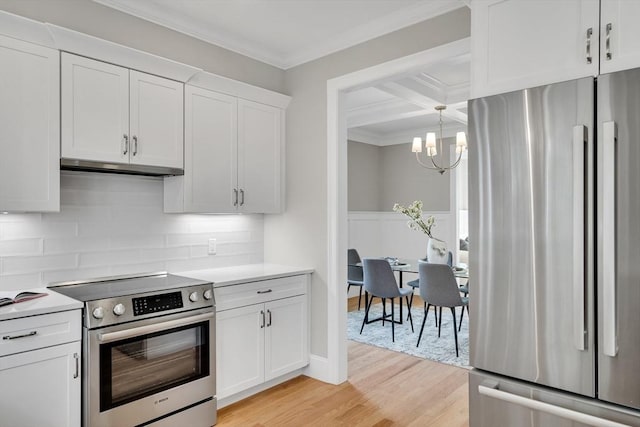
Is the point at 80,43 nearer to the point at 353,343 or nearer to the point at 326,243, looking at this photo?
the point at 326,243

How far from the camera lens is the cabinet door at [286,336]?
3197mm

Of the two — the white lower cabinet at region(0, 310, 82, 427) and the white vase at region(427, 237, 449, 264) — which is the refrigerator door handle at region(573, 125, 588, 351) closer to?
the white lower cabinet at region(0, 310, 82, 427)

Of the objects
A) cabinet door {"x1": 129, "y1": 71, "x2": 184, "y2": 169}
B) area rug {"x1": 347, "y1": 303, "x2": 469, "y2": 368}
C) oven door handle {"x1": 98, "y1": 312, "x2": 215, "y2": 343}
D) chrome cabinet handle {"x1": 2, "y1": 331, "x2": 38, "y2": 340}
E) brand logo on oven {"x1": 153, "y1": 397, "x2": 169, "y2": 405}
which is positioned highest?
cabinet door {"x1": 129, "y1": 71, "x2": 184, "y2": 169}

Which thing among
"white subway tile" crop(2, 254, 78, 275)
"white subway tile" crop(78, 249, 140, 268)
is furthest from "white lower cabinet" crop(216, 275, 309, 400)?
"white subway tile" crop(2, 254, 78, 275)

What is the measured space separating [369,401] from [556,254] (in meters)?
1.95

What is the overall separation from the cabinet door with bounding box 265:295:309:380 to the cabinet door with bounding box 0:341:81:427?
131 centimetres

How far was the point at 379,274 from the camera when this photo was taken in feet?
15.1

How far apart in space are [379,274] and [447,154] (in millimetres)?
3008

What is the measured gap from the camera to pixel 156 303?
2.50 meters

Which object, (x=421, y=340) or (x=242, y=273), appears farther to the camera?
(x=421, y=340)

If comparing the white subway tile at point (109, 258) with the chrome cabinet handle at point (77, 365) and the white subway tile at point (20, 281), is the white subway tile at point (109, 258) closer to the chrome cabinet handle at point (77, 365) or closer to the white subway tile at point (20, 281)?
the white subway tile at point (20, 281)

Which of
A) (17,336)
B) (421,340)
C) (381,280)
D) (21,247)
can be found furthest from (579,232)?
(421,340)

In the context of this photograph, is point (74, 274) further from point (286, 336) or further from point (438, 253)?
point (438, 253)

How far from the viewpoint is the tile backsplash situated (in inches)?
99.7
